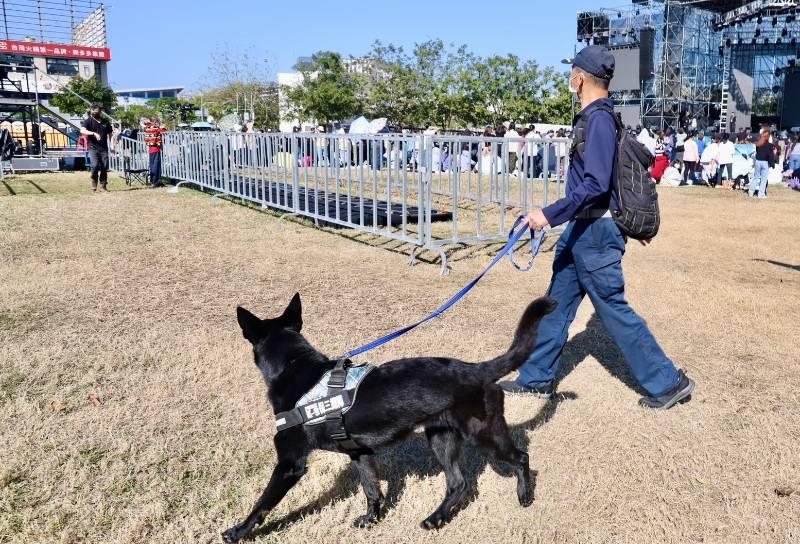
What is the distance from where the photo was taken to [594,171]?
301 cm

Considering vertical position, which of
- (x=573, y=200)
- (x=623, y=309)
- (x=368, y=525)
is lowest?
(x=368, y=525)

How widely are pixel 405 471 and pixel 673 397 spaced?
1577 mm

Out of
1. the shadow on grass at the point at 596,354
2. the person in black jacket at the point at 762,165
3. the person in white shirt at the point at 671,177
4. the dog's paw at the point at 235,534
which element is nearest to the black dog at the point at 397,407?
the dog's paw at the point at 235,534

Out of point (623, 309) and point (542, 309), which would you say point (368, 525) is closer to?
point (542, 309)

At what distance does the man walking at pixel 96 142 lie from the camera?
1303cm

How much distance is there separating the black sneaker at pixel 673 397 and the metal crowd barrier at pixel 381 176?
341cm

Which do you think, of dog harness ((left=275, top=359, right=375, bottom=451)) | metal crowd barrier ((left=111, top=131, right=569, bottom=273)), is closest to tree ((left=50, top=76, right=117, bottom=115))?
metal crowd barrier ((left=111, top=131, right=569, bottom=273))

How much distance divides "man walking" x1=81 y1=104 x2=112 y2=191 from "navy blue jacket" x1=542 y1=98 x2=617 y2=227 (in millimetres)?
12459

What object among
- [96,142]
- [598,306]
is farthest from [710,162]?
[598,306]

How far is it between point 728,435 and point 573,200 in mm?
1485

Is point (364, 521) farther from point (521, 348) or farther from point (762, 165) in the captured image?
point (762, 165)

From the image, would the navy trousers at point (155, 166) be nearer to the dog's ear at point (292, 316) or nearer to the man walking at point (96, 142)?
the man walking at point (96, 142)

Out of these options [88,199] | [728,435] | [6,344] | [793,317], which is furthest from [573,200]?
[88,199]

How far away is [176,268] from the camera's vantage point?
6801mm
